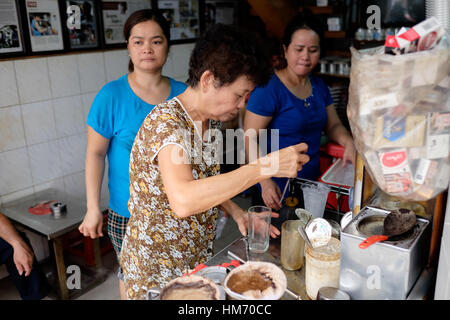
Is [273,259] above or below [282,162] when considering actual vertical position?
below

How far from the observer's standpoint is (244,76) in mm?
1175

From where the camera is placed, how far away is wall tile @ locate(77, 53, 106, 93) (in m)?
2.94

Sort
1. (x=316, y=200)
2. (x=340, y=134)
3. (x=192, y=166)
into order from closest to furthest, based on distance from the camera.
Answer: (x=192, y=166) → (x=316, y=200) → (x=340, y=134)

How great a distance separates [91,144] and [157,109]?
0.77 meters

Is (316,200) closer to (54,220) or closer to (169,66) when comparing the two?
(54,220)

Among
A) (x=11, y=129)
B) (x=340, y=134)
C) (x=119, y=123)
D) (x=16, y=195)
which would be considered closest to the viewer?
(x=119, y=123)

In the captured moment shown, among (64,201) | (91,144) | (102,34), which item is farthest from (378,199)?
(102,34)

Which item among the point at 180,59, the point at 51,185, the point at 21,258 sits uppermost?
the point at 180,59

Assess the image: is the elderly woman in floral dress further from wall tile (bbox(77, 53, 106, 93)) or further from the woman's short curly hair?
wall tile (bbox(77, 53, 106, 93))

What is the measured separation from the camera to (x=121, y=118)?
1.88 m

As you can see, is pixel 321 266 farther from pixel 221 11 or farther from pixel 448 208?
pixel 221 11

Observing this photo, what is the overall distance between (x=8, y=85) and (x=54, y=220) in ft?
3.03

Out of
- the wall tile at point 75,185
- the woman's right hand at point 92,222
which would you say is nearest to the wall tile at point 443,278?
the woman's right hand at point 92,222

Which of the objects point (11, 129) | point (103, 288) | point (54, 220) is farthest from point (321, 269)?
point (11, 129)
